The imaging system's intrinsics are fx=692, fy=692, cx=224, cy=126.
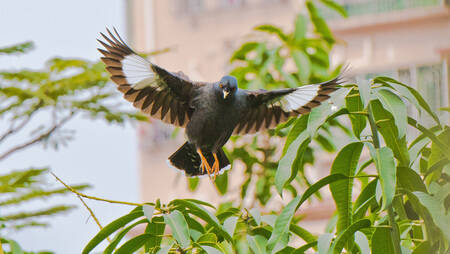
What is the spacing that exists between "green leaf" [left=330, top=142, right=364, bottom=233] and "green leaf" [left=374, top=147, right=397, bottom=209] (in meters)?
0.20

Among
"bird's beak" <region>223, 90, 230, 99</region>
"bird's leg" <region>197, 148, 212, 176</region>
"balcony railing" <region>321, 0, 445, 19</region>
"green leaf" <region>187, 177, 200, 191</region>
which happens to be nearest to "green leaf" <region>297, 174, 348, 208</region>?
"bird's beak" <region>223, 90, 230, 99</region>

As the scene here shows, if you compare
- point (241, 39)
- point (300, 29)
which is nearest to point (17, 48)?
point (300, 29)

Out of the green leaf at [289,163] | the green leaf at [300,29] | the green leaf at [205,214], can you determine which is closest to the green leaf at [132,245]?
the green leaf at [205,214]

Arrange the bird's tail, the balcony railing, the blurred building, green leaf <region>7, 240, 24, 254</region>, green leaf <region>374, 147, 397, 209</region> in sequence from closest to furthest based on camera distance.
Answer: green leaf <region>374, 147, 397, 209</region>, green leaf <region>7, 240, 24, 254</region>, the bird's tail, the blurred building, the balcony railing

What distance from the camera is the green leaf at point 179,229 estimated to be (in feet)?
5.39

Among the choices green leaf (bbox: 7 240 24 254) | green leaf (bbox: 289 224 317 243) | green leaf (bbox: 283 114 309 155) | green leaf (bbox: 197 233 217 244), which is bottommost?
green leaf (bbox: 289 224 317 243)

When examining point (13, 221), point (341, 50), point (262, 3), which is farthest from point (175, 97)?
point (262, 3)

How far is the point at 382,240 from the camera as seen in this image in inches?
67.4

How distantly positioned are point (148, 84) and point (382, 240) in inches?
37.4

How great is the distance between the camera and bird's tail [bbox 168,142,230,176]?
2531mm

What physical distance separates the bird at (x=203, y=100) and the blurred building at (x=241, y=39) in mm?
6991

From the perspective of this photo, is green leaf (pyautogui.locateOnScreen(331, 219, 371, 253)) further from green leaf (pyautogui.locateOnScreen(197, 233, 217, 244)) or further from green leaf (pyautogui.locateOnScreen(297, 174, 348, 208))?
green leaf (pyautogui.locateOnScreen(197, 233, 217, 244))

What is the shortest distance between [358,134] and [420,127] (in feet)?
0.70

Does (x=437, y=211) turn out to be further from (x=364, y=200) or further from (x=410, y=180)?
(x=364, y=200)
